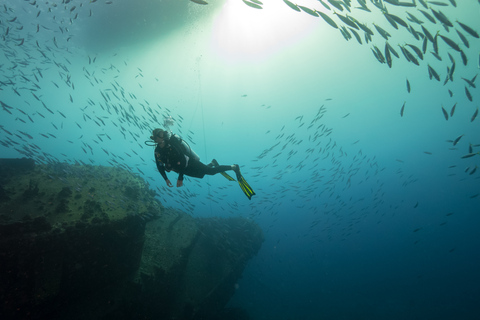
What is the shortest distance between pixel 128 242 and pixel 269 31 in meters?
20.6

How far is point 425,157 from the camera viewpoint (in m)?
74.1

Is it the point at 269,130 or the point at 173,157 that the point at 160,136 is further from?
the point at 269,130

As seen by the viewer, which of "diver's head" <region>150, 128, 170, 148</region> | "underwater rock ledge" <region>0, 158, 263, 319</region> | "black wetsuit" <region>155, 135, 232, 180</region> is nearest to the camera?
"underwater rock ledge" <region>0, 158, 263, 319</region>

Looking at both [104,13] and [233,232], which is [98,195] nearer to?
[233,232]

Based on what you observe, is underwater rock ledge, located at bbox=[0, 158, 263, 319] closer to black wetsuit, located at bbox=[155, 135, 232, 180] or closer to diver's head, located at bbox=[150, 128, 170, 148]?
black wetsuit, located at bbox=[155, 135, 232, 180]

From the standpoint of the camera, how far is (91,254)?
19.1 ft

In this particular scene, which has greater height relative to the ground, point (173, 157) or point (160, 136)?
point (160, 136)

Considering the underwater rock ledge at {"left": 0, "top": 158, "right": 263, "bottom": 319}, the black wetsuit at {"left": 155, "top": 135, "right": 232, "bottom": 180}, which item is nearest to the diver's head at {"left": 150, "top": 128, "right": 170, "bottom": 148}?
the black wetsuit at {"left": 155, "top": 135, "right": 232, "bottom": 180}

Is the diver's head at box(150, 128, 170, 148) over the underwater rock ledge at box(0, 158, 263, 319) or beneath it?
over

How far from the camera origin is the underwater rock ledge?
485 cm

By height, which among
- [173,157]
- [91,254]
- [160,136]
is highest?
[160,136]

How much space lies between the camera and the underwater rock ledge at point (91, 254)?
4852mm

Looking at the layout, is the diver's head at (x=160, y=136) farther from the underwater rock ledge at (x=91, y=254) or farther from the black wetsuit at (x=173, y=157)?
the underwater rock ledge at (x=91, y=254)

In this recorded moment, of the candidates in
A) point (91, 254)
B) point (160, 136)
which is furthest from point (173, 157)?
point (91, 254)
